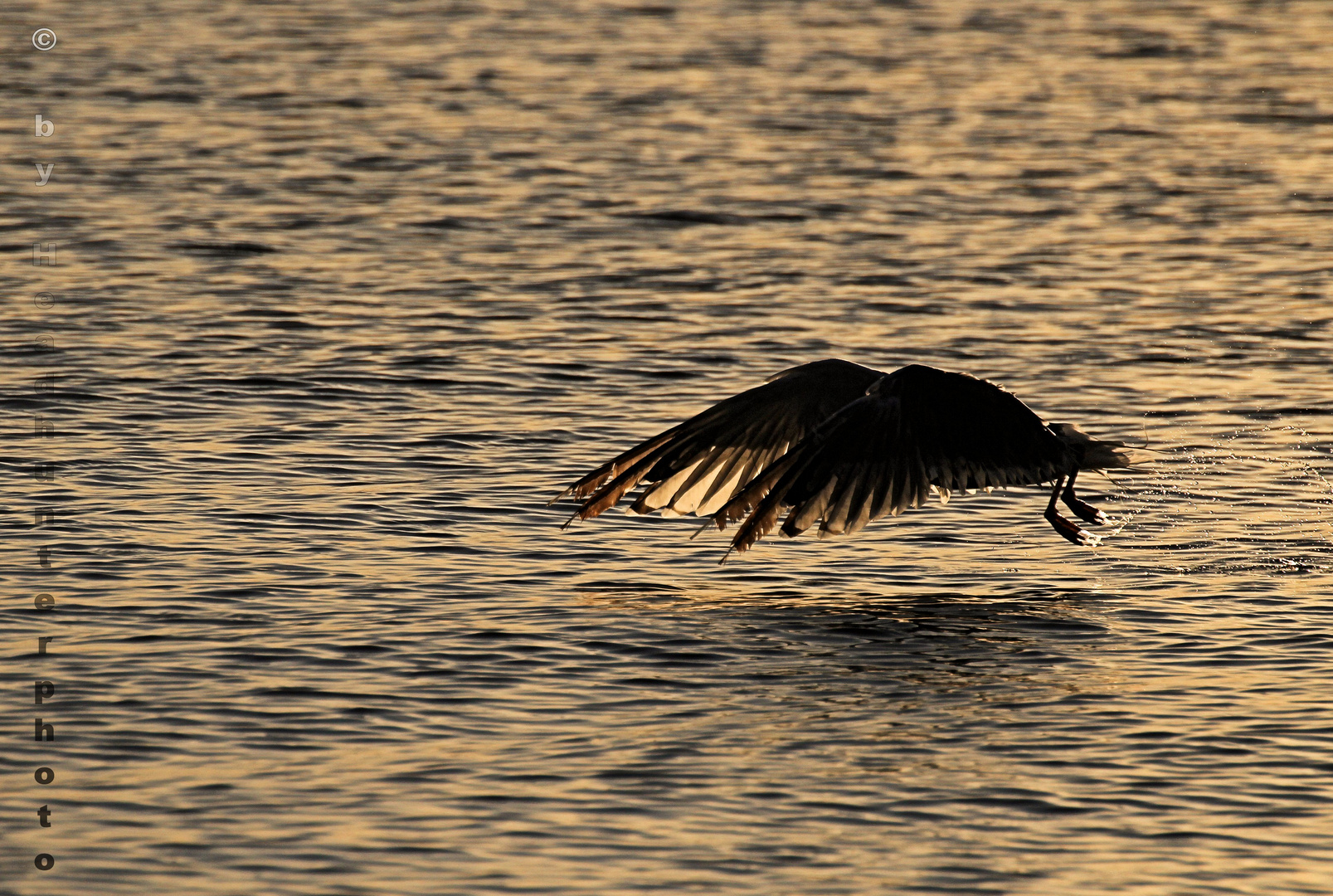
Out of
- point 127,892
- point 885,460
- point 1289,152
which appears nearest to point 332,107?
point 1289,152

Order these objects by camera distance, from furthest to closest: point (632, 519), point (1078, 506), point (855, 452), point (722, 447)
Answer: point (632, 519), point (722, 447), point (1078, 506), point (855, 452)

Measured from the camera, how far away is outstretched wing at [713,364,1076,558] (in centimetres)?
973

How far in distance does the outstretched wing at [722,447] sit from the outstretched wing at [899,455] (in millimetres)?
605

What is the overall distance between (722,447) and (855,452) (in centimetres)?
108

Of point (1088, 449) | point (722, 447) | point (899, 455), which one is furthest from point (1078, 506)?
point (722, 447)

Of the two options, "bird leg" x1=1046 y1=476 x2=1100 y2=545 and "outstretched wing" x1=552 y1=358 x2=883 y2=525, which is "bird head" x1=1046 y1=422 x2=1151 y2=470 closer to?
"bird leg" x1=1046 y1=476 x2=1100 y2=545

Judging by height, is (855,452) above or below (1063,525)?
above

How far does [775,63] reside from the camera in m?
27.2

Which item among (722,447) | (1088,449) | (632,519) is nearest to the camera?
(1088,449)

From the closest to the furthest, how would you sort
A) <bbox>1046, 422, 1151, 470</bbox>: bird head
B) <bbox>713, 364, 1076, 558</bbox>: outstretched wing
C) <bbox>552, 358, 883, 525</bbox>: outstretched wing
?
1. <bbox>713, 364, 1076, 558</bbox>: outstretched wing
2. <bbox>1046, 422, 1151, 470</bbox>: bird head
3. <bbox>552, 358, 883, 525</bbox>: outstretched wing

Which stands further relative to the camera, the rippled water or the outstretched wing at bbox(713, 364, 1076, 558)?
the outstretched wing at bbox(713, 364, 1076, 558)

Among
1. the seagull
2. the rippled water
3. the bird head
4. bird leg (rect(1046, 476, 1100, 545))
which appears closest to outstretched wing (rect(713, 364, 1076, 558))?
the seagull

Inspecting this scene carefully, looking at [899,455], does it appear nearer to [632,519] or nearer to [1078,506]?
[1078,506]

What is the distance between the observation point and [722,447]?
10.8 metres
